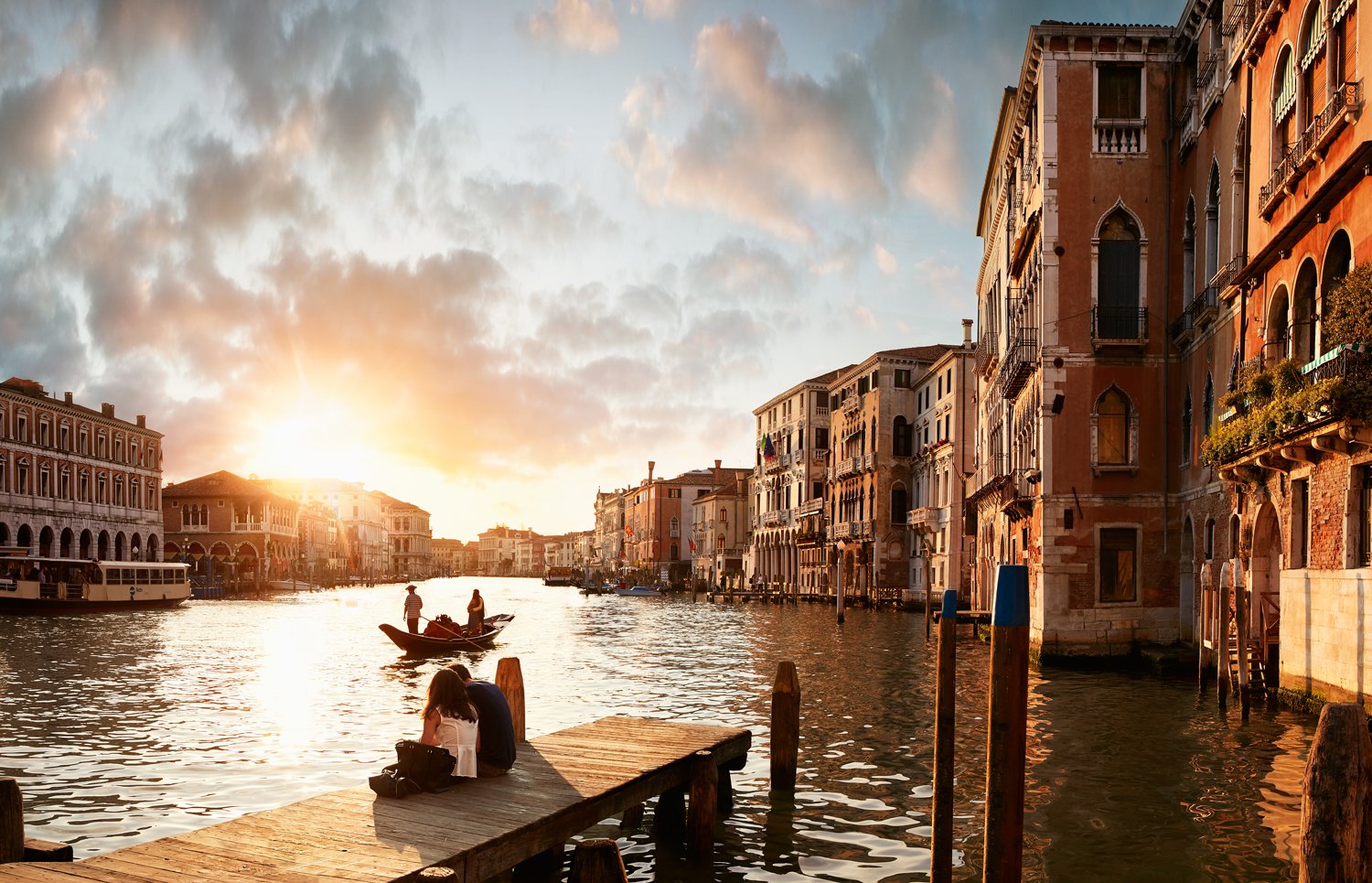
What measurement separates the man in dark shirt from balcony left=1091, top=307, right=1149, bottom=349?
16858mm

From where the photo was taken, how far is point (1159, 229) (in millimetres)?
21656

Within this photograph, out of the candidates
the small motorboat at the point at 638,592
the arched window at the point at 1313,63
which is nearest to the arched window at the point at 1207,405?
the arched window at the point at 1313,63

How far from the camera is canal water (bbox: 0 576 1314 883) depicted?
821cm

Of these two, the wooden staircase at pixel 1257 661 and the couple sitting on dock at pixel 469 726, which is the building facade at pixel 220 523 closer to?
the wooden staircase at pixel 1257 661

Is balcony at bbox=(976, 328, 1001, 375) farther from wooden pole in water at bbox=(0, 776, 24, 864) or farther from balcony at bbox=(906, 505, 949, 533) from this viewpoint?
wooden pole in water at bbox=(0, 776, 24, 864)

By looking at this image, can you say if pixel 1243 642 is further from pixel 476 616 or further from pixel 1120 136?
pixel 476 616

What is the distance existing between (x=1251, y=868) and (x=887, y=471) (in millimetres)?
46990

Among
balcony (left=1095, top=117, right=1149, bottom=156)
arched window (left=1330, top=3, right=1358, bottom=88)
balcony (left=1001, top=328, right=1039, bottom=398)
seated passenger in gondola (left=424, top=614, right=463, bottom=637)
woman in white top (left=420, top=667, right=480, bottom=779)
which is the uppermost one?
balcony (left=1095, top=117, right=1149, bottom=156)

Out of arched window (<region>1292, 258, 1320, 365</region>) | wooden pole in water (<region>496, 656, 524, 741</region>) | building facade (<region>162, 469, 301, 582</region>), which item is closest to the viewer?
wooden pole in water (<region>496, 656, 524, 741</region>)

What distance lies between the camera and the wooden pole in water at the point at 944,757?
236 inches

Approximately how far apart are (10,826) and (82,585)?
139 feet

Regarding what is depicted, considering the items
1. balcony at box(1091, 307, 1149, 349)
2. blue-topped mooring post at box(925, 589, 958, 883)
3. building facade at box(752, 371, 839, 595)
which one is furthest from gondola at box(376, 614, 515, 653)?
building facade at box(752, 371, 839, 595)

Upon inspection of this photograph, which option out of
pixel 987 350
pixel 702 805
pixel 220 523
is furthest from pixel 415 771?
pixel 220 523

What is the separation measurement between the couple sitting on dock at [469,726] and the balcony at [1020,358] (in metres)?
17.1
